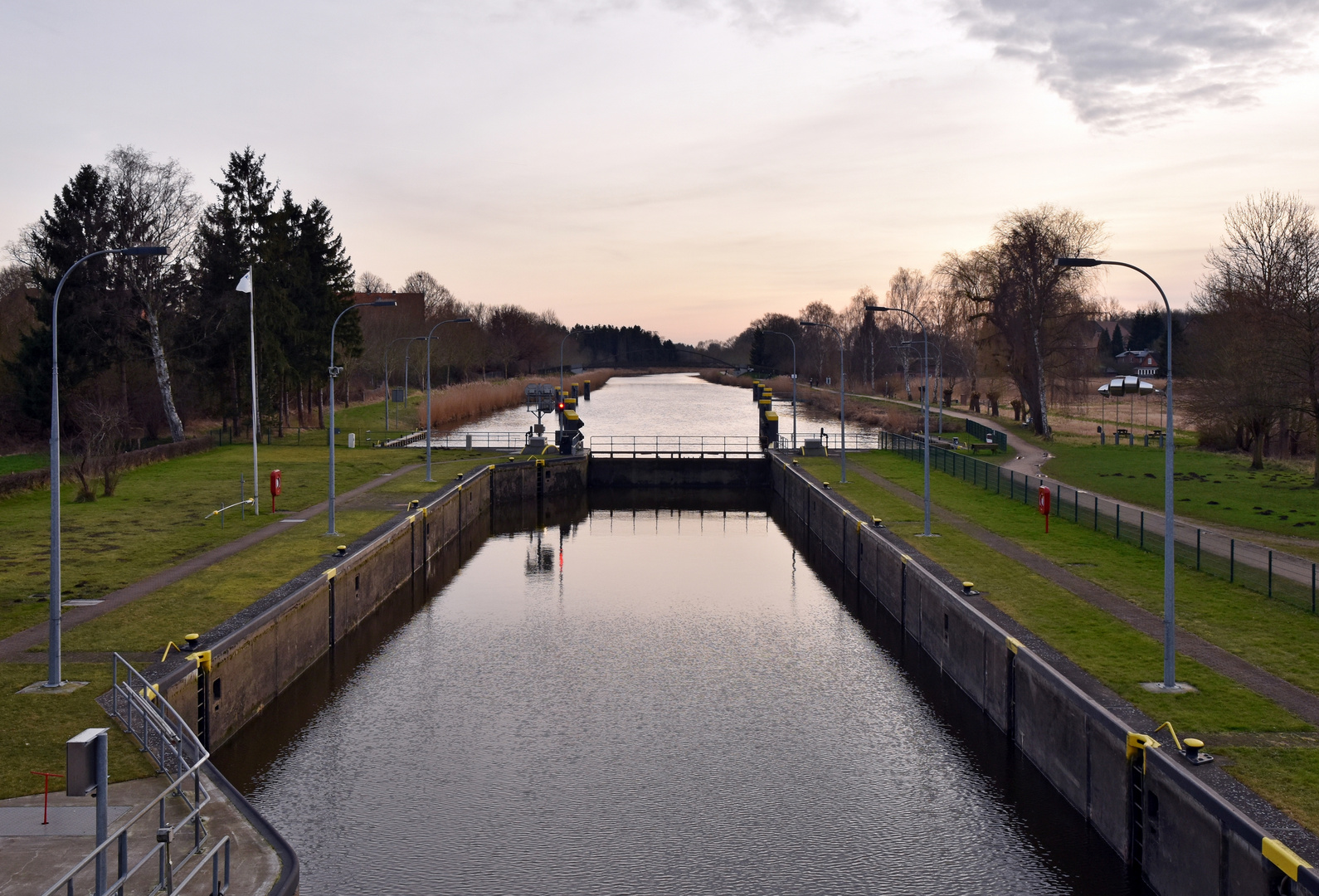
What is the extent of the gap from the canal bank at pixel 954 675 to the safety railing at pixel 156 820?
99cm

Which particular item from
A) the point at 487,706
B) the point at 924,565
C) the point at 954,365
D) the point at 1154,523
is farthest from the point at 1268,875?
the point at 954,365

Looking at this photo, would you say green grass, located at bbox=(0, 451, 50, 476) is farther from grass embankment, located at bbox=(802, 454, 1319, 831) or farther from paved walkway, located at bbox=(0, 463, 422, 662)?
grass embankment, located at bbox=(802, 454, 1319, 831)

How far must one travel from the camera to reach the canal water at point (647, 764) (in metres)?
15.3

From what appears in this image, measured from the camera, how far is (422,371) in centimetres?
10744

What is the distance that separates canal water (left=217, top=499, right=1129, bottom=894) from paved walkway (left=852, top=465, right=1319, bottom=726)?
367 cm

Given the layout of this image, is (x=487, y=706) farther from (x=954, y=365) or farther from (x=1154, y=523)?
(x=954, y=365)

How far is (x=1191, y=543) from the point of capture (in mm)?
29750

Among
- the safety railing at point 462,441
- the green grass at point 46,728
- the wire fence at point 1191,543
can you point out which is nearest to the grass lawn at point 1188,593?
the wire fence at point 1191,543

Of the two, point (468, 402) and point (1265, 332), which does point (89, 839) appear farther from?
point (468, 402)

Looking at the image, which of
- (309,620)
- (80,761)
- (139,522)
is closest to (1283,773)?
(80,761)

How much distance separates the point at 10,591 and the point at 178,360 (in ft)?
116

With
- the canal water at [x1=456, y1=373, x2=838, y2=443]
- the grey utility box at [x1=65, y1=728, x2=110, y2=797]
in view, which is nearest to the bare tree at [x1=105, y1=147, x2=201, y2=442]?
the canal water at [x1=456, y1=373, x2=838, y2=443]

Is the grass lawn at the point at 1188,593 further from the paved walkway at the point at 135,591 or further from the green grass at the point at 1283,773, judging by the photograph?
the paved walkway at the point at 135,591

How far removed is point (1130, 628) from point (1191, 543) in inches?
391
